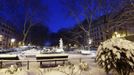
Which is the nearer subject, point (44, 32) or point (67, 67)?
point (67, 67)

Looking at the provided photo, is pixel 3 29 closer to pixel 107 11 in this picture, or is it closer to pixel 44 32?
pixel 44 32

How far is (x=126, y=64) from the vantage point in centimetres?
709

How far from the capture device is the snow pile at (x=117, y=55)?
22.7 feet

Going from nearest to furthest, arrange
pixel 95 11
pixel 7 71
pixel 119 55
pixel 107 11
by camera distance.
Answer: pixel 119 55 < pixel 7 71 < pixel 107 11 < pixel 95 11

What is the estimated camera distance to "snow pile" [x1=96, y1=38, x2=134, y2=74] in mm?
6906

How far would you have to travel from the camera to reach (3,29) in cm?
8938

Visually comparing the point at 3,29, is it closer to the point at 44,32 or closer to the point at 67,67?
the point at 44,32

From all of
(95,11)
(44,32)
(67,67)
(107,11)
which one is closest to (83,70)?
(67,67)

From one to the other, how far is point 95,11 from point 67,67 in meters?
15.6

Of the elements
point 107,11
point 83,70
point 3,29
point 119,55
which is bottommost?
point 83,70

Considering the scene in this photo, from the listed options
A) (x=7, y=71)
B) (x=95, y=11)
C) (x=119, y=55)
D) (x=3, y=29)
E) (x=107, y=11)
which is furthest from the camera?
(x=3, y=29)

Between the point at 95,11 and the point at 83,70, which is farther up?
the point at 95,11

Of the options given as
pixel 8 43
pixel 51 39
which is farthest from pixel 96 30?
pixel 8 43

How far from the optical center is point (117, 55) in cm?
683
